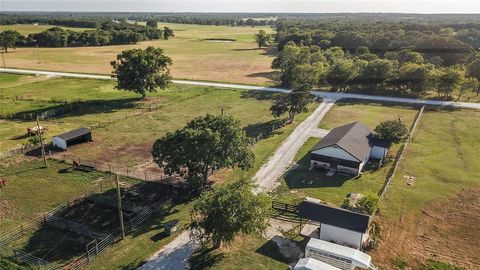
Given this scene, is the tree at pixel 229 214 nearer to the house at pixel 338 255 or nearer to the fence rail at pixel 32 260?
the house at pixel 338 255

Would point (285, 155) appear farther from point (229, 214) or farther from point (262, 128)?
point (229, 214)

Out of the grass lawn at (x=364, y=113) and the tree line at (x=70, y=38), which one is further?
the tree line at (x=70, y=38)

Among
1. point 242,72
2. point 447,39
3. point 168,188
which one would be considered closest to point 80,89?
point 242,72

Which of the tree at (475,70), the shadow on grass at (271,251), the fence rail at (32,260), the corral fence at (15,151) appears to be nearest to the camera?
the fence rail at (32,260)

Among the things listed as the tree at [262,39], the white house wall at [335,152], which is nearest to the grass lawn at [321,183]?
the white house wall at [335,152]

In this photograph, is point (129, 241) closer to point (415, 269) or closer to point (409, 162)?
point (415, 269)

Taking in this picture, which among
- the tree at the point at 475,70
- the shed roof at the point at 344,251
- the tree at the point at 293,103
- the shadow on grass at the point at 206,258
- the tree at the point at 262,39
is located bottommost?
the shadow on grass at the point at 206,258

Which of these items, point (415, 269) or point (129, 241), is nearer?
point (415, 269)
